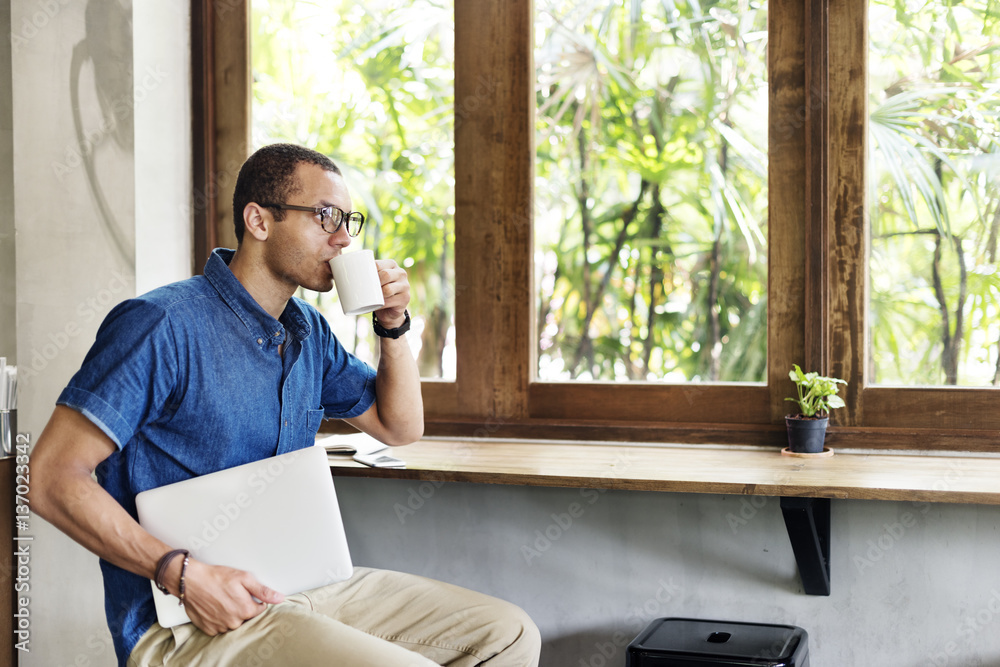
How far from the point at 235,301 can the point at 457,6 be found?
1208mm

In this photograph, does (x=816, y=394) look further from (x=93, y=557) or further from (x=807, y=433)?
(x=93, y=557)

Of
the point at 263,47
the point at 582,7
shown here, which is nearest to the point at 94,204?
the point at 263,47

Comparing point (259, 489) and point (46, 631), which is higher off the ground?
point (259, 489)

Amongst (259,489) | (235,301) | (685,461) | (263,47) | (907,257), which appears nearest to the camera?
(259,489)

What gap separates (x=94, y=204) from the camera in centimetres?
217

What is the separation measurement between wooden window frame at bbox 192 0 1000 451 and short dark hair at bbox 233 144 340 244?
2.50ft

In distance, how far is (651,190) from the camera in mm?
2148

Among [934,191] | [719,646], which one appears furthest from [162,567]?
[934,191]

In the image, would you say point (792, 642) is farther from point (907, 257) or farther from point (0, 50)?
point (0, 50)

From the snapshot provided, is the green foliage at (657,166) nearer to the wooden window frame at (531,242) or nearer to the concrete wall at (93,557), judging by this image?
the wooden window frame at (531,242)

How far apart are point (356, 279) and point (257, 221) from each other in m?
0.21

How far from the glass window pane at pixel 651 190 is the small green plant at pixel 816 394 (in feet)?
0.63

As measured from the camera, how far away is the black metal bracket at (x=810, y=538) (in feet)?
5.47

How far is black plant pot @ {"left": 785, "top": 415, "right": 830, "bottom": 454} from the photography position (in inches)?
72.4
